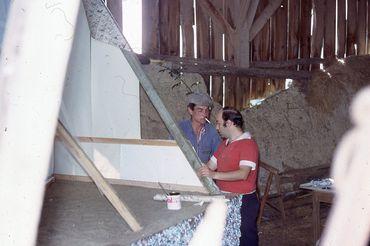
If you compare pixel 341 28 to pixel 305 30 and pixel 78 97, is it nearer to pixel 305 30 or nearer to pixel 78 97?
pixel 305 30

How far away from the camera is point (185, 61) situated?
19.2 feet

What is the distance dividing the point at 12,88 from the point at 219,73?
15.3 ft

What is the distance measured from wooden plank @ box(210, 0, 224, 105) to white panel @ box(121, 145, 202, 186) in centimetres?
304

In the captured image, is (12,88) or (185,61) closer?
(12,88)

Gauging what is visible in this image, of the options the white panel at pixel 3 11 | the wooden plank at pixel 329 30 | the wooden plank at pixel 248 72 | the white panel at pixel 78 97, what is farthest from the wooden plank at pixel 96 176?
the wooden plank at pixel 329 30

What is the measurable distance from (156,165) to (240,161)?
656 millimetres

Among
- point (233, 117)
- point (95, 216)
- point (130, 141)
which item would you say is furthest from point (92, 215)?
point (233, 117)

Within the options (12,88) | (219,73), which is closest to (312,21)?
(219,73)

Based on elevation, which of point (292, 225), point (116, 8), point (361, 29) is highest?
point (116, 8)

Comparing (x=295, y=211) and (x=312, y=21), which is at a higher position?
(x=312, y=21)

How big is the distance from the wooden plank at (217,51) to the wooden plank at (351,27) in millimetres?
2479

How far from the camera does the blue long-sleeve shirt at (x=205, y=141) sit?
4082 mm

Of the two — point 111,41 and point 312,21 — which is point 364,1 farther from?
point 111,41

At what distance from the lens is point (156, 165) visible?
10.1 feet
